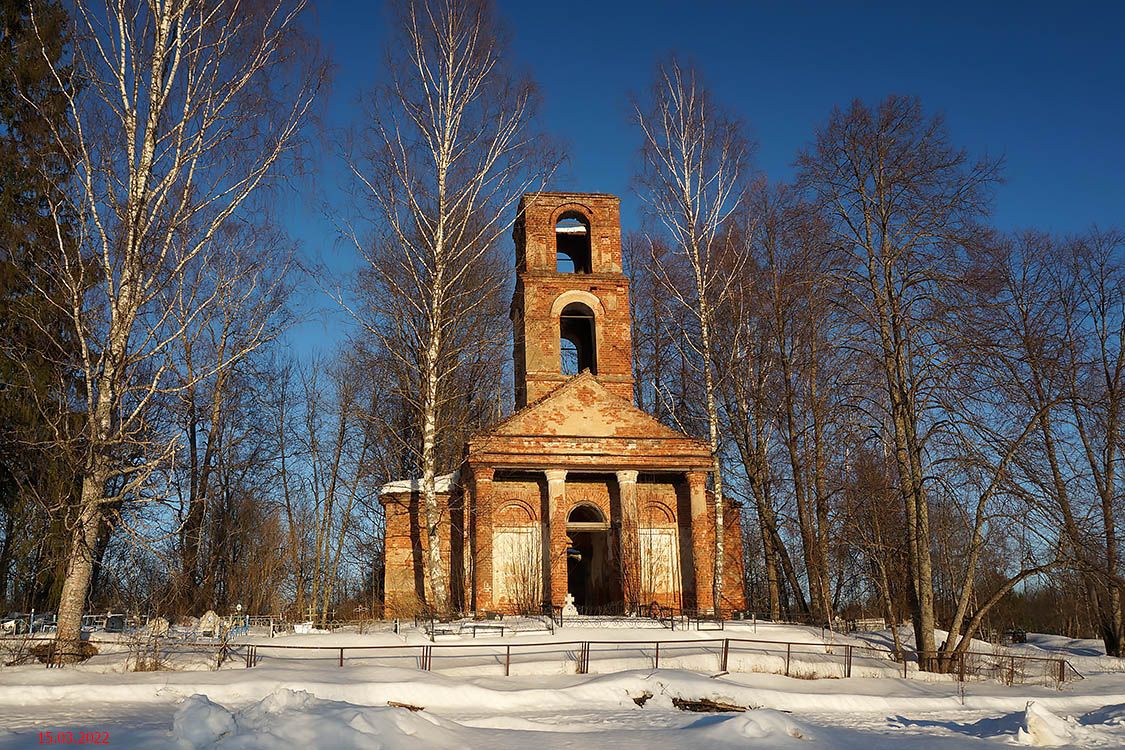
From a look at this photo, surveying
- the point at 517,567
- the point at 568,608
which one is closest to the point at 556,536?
the point at 517,567

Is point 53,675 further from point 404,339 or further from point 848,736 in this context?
point 404,339

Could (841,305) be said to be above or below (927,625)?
above

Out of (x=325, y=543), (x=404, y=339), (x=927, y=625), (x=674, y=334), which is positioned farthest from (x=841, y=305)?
(x=325, y=543)

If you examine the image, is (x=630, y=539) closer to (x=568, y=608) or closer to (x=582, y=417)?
(x=568, y=608)

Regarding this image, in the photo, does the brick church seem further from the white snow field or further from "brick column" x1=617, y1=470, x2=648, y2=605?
the white snow field

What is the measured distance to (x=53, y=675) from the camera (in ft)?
40.4

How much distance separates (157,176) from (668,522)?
16571 mm

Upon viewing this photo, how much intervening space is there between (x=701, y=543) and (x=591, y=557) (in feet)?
16.6

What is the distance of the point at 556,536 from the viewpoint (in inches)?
948

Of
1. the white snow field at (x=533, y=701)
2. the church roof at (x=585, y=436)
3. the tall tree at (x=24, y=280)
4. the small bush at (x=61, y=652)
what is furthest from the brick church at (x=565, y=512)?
the small bush at (x=61, y=652)

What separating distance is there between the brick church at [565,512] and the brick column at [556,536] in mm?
28

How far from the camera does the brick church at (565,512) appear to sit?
24.1m

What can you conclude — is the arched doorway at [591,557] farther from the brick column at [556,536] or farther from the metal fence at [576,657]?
the metal fence at [576,657]

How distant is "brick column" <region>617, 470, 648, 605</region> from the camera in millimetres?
23891
